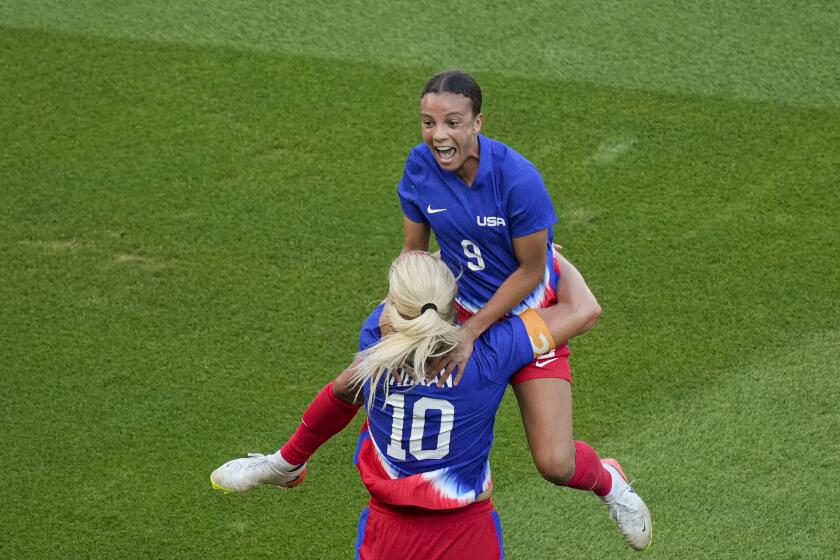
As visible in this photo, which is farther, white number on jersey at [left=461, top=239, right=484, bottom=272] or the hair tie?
white number on jersey at [left=461, top=239, right=484, bottom=272]

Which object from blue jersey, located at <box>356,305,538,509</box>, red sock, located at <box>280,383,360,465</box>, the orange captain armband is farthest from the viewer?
red sock, located at <box>280,383,360,465</box>

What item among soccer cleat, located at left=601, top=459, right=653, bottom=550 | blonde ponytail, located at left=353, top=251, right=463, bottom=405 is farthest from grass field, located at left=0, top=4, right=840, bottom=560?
blonde ponytail, located at left=353, top=251, right=463, bottom=405

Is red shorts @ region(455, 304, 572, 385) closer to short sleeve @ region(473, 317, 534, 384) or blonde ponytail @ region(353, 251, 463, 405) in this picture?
short sleeve @ region(473, 317, 534, 384)

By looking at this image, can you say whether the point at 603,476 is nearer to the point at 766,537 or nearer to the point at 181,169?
the point at 766,537

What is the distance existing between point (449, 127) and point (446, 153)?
0.09m

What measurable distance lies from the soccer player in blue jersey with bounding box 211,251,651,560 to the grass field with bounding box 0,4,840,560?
1.19m

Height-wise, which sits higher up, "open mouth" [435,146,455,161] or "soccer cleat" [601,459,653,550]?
"open mouth" [435,146,455,161]

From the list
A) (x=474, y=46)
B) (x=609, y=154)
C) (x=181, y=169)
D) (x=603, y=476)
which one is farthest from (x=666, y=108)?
(x=603, y=476)

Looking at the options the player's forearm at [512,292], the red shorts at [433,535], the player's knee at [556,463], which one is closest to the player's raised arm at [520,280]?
the player's forearm at [512,292]

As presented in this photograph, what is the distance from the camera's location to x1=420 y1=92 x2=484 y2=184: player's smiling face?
4.15 metres

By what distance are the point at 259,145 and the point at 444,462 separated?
4172 mm

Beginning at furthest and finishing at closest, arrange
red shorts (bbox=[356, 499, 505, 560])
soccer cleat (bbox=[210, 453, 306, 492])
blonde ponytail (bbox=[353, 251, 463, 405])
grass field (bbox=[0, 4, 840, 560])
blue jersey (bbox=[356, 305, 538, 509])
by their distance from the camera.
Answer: grass field (bbox=[0, 4, 840, 560]), soccer cleat (bbox=[210, 453, 306, 492]), red shorts (bbox=[356, 499, 505, 560]), blue jersey (bbox=[356, 305, 538, 509]), blonde ponytail (bbox=[353, 251, 463, 405])


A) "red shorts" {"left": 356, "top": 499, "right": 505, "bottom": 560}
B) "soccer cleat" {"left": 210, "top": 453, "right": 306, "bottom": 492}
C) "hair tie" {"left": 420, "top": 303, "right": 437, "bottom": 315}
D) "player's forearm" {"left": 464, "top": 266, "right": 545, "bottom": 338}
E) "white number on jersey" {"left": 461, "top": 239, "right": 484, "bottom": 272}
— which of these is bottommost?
"soccer cleat" {"left": 210, "top": 453, "right": 306, "bottom": 492}

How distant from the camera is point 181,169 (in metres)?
7.50
